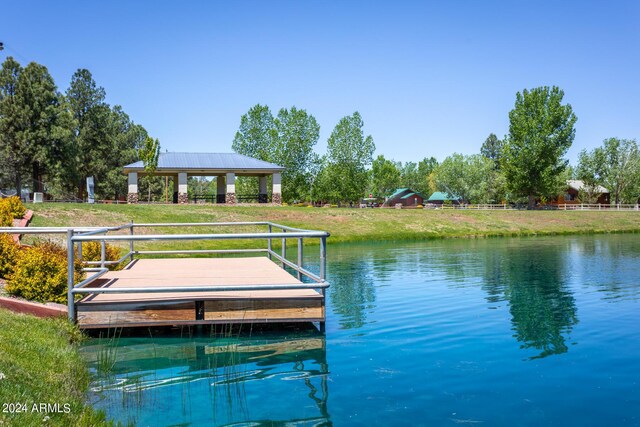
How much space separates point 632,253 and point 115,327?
28.3m

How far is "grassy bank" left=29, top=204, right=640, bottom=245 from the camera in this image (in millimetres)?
38594

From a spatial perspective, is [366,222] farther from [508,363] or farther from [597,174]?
[597,174]

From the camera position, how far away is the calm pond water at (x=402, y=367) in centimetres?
676

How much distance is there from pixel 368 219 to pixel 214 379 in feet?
142

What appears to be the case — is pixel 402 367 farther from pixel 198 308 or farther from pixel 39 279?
pixel 39 279

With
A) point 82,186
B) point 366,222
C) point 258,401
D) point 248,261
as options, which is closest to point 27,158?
point 82,186

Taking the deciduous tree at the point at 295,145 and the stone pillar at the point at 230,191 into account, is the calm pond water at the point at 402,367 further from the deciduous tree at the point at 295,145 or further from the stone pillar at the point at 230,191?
the deciduous tree at the point at 295,145

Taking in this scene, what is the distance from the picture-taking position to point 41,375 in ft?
23.0

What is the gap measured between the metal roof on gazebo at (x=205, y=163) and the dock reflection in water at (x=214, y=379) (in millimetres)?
47594

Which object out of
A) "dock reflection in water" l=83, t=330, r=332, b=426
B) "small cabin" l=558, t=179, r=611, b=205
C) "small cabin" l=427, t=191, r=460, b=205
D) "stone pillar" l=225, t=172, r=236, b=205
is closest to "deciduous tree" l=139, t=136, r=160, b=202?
"stone pillar" l=225, t=172, r=236, b=205

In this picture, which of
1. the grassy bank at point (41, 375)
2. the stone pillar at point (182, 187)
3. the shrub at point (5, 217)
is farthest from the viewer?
the stone pillar at point (182, 187)

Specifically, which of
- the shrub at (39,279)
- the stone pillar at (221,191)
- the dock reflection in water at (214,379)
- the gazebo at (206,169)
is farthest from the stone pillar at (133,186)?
the dock reflection in water at (214,379)

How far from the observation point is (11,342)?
306 inches

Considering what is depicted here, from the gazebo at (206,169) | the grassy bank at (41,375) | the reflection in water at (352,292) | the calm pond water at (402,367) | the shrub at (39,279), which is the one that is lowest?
the reflection in water at (352,292)
